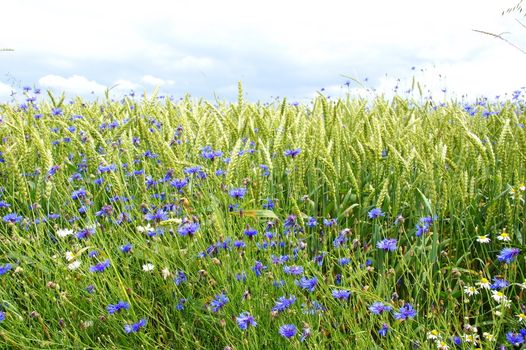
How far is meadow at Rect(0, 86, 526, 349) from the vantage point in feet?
6.40

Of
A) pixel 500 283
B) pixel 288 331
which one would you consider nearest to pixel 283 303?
pixel 288 331

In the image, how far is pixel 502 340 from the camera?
2201 mm

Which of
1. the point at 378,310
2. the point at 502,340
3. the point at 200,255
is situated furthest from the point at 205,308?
the point at 502,340

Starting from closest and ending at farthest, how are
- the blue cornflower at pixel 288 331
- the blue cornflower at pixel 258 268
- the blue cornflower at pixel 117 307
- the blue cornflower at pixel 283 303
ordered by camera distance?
the blue cornflower at pixel 288 331 → the blue cornflower at pixel 283 303 → the blue cornflower at pixel 117 307 → the blue cornflower at pixel 258 268

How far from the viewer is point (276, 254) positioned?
2.24 m

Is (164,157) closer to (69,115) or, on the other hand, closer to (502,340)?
A: (502,340)

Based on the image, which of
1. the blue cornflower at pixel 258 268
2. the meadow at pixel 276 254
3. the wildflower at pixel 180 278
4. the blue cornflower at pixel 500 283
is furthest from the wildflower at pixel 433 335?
the wildflower at pixel 180 278

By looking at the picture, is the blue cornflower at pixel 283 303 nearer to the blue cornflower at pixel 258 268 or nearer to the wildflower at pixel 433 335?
the blue cornflower at pixel 258 268

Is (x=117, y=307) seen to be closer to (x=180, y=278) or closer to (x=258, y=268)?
(x=180, y=278)

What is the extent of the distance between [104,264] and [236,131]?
1.48 m

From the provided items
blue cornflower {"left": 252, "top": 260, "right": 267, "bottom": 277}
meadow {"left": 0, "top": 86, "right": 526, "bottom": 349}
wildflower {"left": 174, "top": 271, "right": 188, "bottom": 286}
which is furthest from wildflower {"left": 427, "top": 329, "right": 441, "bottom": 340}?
wildflower {"left": 174, "top": 271, "right": 188, "bottom": 286}

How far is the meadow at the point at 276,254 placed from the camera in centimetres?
195

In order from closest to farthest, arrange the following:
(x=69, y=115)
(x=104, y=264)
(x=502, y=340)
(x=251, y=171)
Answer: (x=104, y=264) → (x=502, y=340) → (x=251, y=171) → (x=69, y=115)

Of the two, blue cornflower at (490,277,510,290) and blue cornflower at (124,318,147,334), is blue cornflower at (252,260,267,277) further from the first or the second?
blue cornflower at (490,277,510,290)
